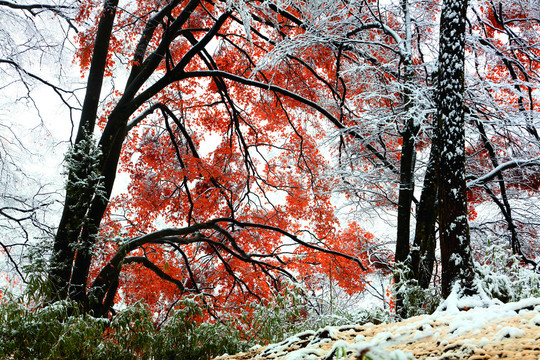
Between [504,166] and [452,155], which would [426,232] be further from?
[452,155]

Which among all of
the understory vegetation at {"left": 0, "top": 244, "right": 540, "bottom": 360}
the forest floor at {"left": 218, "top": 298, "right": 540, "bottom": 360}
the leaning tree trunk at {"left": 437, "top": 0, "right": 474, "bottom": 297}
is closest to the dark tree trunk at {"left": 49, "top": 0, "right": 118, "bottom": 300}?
the understory vegetation at {"left": 0, "top": 244, "right": 540, "bottom": 360}

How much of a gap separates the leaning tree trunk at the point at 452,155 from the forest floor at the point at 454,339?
1.36m

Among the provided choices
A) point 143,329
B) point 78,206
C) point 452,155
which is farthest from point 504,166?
point 78,206

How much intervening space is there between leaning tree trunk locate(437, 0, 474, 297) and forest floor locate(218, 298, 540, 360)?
136 cm

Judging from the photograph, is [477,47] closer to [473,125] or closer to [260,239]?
[473,125]

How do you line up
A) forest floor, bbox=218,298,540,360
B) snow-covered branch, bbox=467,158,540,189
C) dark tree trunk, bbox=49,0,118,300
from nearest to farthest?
forest floor, bbox=218,298,540,360
dark tree trunk, bbox=49,0,118,300
snow-covered branch, bbox=467,158,540,189

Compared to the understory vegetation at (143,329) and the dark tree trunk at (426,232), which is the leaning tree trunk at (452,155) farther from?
the dark tree trunk at (426,232)

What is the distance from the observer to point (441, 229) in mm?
3635

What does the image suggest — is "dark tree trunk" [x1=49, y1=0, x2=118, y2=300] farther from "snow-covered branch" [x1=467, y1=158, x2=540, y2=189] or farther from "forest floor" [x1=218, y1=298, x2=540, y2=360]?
"snow-covered branch" [x1=467, y1=158, x2=540, y2=189]

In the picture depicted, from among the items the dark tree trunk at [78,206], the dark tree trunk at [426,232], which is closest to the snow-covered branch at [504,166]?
the dark tree trunk at [426,232]

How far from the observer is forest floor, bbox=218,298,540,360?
1.37 metres

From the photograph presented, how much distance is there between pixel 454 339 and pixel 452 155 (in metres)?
2.38

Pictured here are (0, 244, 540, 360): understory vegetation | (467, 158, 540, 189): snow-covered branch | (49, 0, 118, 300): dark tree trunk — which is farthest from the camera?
(467, 158, 540, 189): snow-covered branch

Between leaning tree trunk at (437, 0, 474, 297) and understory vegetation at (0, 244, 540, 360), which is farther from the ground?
leaning tree trunk at (437, 0, 474, 297)
